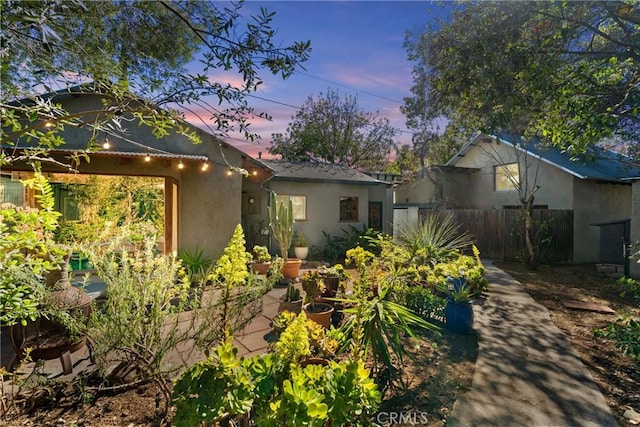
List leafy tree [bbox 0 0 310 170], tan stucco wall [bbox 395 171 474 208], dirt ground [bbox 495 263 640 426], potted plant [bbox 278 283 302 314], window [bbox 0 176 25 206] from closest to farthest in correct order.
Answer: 1. leafy tree [bbox 0 0 310 170]
2. dirt ground [bbox 495 263 640 426]
3. potted plant [bbox 278 283 302 314]
4. window [bbox 0 176 25 206]
5. tan stucco wall [bbox 395 171 474 208]

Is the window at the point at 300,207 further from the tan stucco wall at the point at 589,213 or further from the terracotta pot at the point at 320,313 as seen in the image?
the tan stucco wall at the point at 589,213

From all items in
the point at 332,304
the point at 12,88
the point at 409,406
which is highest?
the point at 12,88

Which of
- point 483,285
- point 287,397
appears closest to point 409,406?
point 287,397

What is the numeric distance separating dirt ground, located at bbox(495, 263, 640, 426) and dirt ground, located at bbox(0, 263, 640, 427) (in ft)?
0.04

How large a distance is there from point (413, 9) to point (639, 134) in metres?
6.31

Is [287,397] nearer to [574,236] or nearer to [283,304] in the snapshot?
[283,304]

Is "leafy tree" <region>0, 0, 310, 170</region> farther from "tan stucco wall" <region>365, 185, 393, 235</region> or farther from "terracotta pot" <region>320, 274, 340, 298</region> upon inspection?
"tan stucco wall" <region>365, 185, 393, 235</region>

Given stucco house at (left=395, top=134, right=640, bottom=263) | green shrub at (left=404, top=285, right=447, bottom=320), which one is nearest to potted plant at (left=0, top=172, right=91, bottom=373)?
green shrub at (left=404, top=285, right=447, bottom=320)

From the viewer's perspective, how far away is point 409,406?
10.1 feet

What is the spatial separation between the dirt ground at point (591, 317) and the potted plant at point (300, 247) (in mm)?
7145

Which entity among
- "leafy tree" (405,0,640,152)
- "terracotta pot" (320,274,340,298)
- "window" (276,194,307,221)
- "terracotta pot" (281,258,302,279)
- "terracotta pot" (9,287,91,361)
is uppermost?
"leafy tree" (405,0,640,152)

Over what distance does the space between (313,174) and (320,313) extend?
9.65 meters

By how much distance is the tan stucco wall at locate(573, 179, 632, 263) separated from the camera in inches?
489

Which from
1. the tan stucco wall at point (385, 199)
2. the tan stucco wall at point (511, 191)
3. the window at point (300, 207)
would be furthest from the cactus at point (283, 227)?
the tan stucco wall at point (511, 191)
